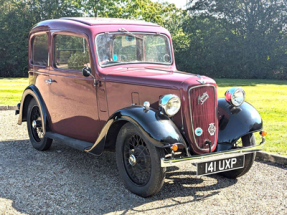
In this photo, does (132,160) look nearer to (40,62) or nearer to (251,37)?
(40,62)

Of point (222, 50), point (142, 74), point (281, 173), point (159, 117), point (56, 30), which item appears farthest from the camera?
point (222, 50)

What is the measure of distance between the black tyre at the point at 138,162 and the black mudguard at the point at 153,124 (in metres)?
0.11

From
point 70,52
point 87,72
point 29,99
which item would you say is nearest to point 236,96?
point 87,72

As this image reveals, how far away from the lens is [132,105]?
15.2 ft

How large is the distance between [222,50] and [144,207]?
26.2 metres

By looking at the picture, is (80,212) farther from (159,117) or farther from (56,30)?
(56,30)

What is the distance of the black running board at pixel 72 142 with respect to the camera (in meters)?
5.24

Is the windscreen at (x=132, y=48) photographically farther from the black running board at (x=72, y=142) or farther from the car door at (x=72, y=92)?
the black running board at (x=72, y=142)

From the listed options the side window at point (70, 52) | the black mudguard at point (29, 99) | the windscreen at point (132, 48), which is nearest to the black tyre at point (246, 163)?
the windscreen at point (132, 48)

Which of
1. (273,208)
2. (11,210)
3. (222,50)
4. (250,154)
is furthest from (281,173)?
(222,50)

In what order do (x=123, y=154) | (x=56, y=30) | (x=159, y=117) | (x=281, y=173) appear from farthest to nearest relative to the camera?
(x=56, y=30), (x=281, y=173), (x=123, y=154), (x=159, y=117)

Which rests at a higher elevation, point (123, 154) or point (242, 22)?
point (242, 22)

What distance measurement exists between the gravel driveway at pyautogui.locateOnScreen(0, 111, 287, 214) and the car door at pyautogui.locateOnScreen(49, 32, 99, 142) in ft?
1.82

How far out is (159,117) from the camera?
13.9 feet
